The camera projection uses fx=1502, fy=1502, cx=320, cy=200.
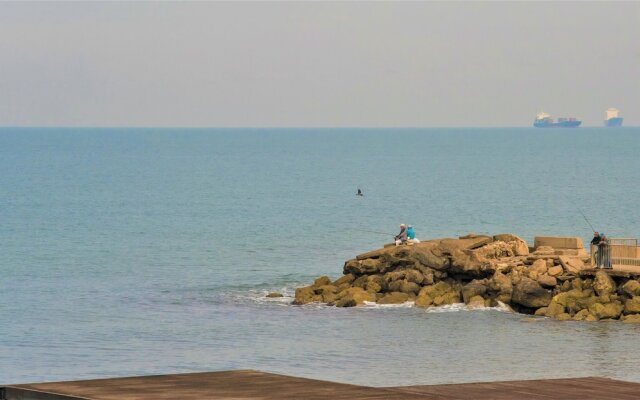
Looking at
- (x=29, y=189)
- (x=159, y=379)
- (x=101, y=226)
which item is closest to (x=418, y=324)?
(x=159, y=379)

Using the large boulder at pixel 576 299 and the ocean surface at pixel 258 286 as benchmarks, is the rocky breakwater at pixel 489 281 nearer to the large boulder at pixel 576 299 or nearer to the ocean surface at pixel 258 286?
the large boulder at pixel 576 299

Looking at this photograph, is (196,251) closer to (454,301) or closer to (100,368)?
(454,301)

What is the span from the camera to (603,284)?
49312mm

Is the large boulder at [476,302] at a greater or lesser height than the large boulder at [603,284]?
lesser

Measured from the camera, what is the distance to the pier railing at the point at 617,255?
165 feet

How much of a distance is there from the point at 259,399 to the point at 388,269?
28.4m

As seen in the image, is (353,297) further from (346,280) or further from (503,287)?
(503,287)

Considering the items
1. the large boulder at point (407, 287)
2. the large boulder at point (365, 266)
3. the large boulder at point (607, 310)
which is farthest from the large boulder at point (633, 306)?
the large boulder at point (365, 266)

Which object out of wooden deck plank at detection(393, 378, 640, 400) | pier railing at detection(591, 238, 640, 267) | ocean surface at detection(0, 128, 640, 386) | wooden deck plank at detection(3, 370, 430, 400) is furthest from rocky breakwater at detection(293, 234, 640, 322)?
wooden deck plank at detection(3, 370, 430, 400)

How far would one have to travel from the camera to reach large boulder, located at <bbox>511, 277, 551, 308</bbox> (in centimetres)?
5028

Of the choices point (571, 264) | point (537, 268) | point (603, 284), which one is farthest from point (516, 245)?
point (603, 284)

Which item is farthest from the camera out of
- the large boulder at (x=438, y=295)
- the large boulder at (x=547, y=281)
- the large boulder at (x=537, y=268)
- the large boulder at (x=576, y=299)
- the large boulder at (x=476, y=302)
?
the large boulder at (x=438, y=295)

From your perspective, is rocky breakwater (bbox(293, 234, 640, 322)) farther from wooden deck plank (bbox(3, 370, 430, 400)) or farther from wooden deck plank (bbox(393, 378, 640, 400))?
wooden deck plank (bbox(3, 370, 430, 400))

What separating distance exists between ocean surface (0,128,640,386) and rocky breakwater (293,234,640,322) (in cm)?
82
